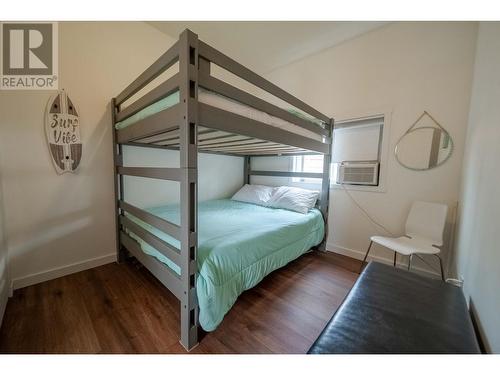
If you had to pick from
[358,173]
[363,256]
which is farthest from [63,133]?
[363,256]

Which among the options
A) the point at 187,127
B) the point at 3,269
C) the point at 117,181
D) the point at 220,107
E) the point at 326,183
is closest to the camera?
the point at 187,127

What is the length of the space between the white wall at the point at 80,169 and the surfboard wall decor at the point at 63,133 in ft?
0.16

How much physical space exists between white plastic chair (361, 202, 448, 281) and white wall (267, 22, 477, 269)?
0.11m

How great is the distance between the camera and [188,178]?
1.01m

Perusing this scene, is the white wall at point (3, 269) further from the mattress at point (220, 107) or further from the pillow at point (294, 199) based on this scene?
the pillow at point (294, 199)

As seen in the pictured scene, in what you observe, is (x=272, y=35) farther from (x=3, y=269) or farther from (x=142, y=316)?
(x=3, y=269)

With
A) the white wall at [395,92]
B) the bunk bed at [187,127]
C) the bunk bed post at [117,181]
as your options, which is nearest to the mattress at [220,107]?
the bunk bed at [187,127]

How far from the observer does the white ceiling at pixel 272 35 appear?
6.78 ft

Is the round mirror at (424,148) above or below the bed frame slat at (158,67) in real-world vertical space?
below

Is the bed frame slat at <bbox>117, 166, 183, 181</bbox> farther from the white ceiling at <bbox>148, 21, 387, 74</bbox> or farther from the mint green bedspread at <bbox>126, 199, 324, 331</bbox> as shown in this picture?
the white ceiling at <bbox>148, 21, 387, 74</bbox>

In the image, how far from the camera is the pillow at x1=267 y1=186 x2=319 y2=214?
2311mm

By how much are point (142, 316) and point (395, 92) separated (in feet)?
9.78

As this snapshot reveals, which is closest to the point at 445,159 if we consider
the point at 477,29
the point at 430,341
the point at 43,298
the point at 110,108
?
the point at 477,29
